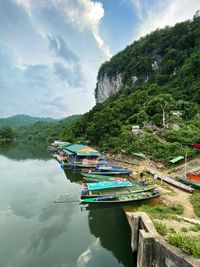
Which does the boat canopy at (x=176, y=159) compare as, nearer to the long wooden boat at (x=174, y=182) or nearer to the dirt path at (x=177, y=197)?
the long wooden boat at (x=174, y=182)

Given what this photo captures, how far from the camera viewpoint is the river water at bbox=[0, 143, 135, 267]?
32.4 ft

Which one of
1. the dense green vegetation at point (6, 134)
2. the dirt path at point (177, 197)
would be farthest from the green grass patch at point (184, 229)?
the dense green vegetation at point (6, 134)

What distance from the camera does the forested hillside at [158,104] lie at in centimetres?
3096

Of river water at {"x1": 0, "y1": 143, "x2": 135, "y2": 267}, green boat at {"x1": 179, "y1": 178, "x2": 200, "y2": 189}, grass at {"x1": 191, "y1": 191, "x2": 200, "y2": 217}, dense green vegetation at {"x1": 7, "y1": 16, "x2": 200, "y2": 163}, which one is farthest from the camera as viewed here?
dense green vegetation at {"x1": 7, "y1": 16, "x2": 200, "y2": 163}

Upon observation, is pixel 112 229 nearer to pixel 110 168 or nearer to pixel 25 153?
pixel 110 168

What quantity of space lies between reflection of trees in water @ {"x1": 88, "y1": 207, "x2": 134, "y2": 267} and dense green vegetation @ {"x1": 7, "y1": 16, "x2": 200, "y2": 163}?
14.4m

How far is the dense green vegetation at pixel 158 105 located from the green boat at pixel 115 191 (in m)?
9.81

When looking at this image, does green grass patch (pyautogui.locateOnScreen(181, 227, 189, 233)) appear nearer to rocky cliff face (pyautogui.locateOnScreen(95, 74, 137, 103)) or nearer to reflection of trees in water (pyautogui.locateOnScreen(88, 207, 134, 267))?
reflection of trees in water (pyautogui.locateOnScreen(88, 207, 134, 267))

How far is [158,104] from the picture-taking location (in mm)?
39062

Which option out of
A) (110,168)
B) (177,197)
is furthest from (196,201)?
(110,168)

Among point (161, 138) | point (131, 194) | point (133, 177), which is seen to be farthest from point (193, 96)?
point (131, 194)

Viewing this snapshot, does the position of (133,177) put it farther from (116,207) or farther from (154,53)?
(154,53)

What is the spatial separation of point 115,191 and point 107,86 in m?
71.8

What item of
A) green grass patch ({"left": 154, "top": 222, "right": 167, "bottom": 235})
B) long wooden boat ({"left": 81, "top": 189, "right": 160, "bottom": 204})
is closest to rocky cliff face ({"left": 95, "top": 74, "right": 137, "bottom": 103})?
long wooden boat ({"left": 81, "top": 189, "right": 160, "bottom": 204})
